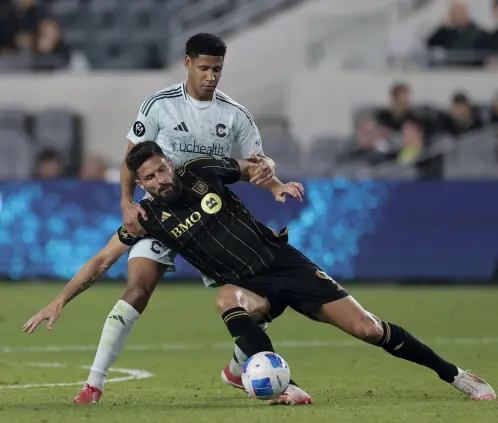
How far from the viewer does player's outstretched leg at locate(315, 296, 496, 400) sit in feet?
24.1

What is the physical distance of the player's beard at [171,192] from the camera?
7.25m

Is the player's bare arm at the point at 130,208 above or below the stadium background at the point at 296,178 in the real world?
above

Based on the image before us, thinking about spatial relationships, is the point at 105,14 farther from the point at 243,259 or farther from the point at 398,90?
the point at 243,259

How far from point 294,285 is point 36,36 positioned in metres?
13.4

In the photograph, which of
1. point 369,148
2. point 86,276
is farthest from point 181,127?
point 369,148

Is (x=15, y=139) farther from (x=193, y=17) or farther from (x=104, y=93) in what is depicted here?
(x=193, y=17)

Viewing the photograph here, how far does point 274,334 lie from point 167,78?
8804mm

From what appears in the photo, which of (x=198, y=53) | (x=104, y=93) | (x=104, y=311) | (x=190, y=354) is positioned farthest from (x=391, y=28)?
(x=198, y=53)

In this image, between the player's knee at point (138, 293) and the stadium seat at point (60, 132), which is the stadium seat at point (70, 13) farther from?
the player's knee at point (138, 293)

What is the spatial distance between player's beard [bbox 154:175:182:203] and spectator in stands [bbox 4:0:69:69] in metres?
12.7

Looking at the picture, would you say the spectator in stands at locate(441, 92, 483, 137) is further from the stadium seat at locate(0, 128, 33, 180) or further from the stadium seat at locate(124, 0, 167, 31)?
the stadium seat at locate(0, 128, 33, 180)

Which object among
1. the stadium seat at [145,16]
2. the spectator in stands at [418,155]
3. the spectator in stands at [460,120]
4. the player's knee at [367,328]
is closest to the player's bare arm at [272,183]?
the player's knee at [367,328]

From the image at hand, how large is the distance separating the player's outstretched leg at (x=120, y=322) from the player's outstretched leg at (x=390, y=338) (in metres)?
0.99

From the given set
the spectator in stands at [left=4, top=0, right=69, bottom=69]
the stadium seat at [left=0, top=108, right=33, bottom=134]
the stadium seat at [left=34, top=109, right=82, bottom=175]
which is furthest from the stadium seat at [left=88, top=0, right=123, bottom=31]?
the stadium seat at [left=0, top=108, right=33, bottom=134]
